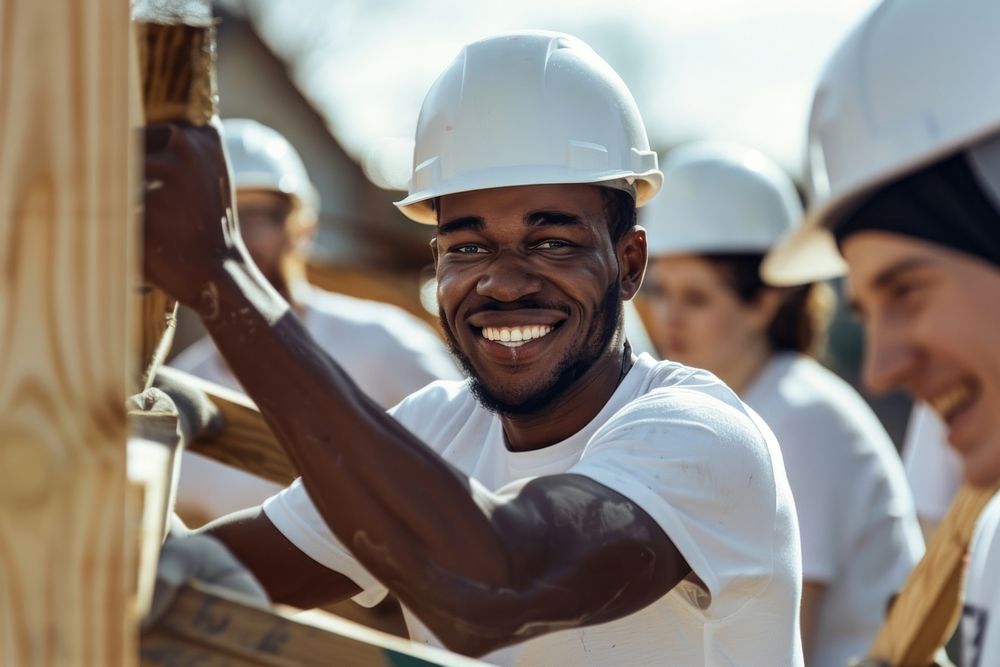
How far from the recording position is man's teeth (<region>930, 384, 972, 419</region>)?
268 cm

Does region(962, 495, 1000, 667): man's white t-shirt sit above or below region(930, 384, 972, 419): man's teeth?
below

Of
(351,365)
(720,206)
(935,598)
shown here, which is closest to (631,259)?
(935,598)

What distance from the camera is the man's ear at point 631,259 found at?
3.04 metres

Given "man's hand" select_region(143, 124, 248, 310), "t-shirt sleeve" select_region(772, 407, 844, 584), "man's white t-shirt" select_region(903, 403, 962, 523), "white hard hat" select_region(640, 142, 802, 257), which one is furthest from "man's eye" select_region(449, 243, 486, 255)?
"white hard hat" select_region(640, 142, 802, 257)

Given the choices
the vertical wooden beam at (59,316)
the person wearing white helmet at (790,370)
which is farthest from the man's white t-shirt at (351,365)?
the vertical wooden beam at (59,316)

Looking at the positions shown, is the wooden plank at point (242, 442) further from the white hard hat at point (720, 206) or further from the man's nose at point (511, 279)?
the white hard hat at point (720, 206)

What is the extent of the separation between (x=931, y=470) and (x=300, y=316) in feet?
8.62

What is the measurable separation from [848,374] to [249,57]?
39.1 feet

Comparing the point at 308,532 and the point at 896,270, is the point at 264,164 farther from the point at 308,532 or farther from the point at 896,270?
the point at 896,270

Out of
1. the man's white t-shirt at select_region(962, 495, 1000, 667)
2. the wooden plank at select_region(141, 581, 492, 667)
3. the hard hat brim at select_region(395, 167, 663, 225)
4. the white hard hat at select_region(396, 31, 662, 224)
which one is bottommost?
the man's white t-shirt at select_region(962, 495, 1000, 667)

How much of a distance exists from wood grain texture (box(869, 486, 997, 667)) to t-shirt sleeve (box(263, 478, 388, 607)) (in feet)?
3.60

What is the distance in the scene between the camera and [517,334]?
288cm

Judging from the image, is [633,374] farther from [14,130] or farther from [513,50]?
[14,130]

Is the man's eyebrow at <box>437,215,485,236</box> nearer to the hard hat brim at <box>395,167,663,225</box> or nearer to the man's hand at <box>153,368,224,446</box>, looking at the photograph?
the hard hat brim at <box>395,167,663,225</box>
